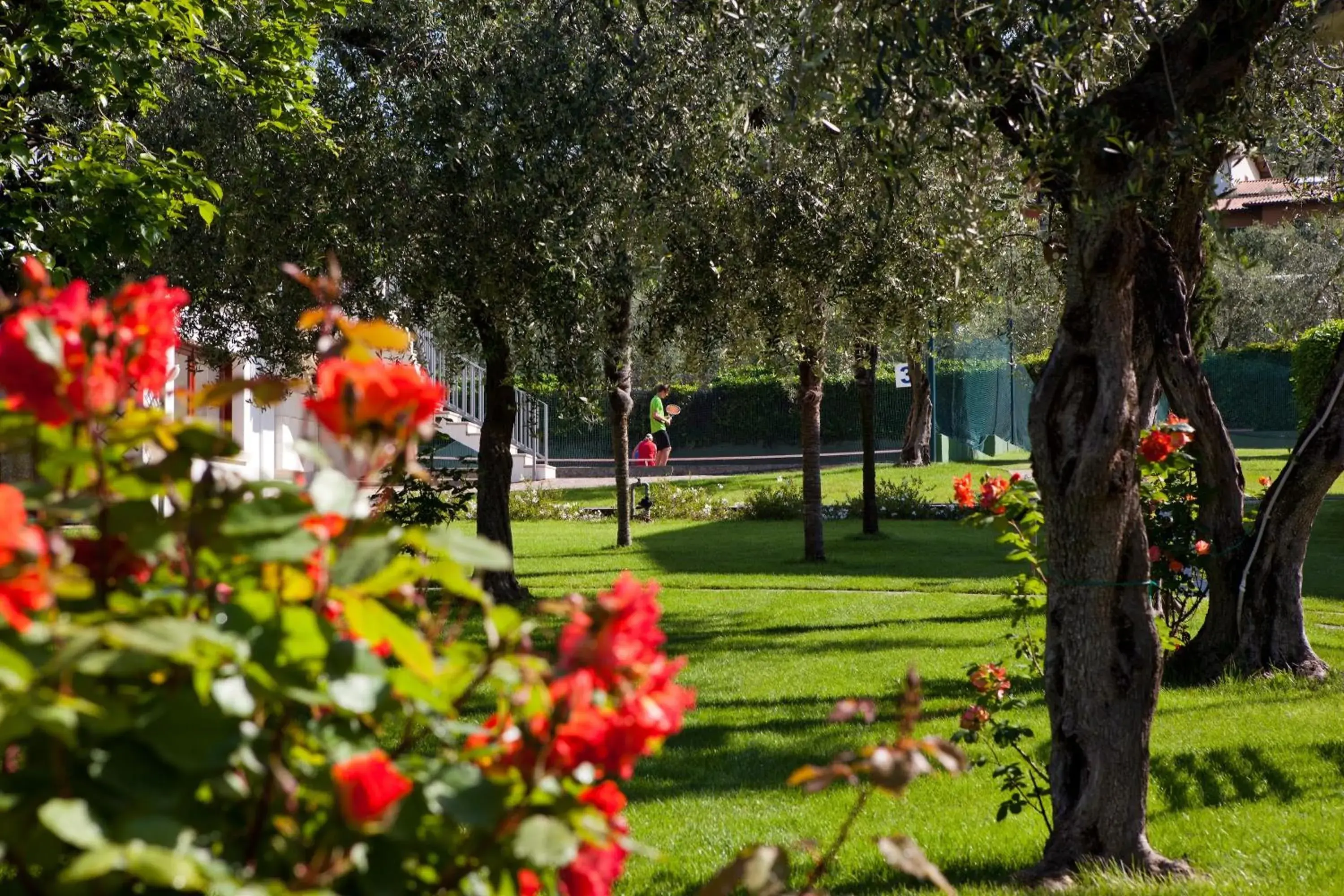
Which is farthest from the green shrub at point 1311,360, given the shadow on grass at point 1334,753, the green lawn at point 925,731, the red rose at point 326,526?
the red rose at point 326,526

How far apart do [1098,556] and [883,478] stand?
70.2 ft

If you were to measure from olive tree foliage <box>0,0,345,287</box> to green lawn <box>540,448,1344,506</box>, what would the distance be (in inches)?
562

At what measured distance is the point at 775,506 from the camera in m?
22.0

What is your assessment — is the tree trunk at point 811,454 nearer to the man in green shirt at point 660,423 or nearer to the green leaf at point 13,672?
the man in green shirt at point 660,423

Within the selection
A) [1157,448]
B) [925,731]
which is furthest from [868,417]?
[1157,448]

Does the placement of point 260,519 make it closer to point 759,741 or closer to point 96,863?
point 96,863

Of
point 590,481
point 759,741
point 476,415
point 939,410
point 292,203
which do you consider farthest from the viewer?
point 939,410

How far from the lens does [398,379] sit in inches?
53.3

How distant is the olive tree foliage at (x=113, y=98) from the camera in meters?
7.74

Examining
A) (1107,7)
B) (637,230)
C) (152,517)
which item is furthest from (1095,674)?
(637,230)

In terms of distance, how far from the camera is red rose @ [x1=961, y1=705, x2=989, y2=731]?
5.12 meters

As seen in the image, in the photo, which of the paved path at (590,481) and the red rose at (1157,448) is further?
the paved path at (590,481)

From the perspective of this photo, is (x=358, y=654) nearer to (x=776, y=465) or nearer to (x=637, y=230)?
(x=637, y=230)

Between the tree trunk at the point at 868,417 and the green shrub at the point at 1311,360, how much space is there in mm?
8300
